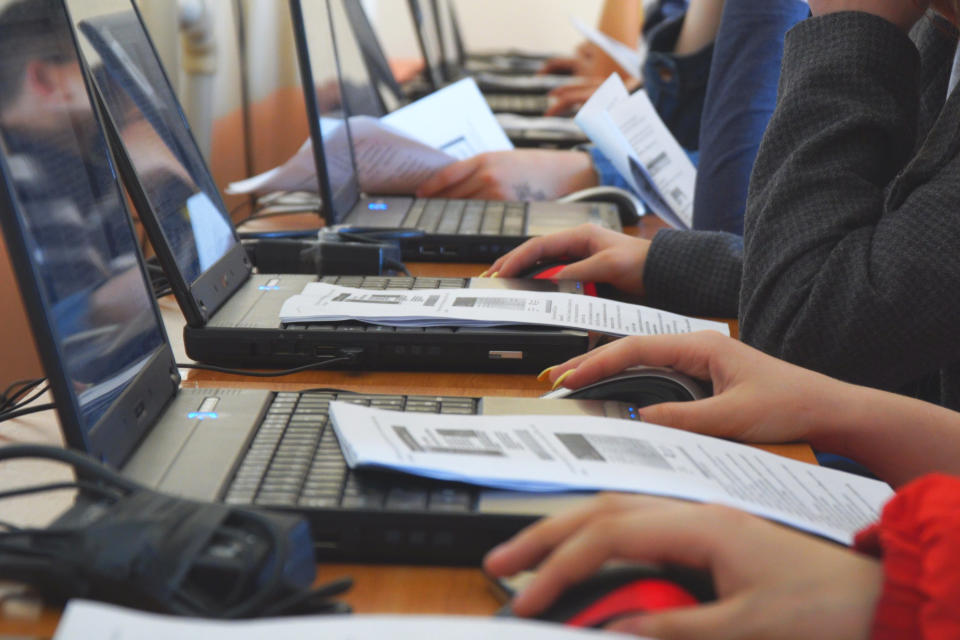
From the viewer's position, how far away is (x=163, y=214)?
0.89m

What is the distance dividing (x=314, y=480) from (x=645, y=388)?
0.89ft

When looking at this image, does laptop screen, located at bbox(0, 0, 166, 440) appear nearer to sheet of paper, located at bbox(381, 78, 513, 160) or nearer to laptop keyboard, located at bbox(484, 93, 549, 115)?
sheet of paper, located at bbox(381, 78, 513, 160)

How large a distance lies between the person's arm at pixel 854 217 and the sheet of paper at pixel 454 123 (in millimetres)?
860

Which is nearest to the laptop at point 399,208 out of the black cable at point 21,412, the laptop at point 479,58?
the black cable at point 21,412

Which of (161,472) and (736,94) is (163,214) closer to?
(161,472)

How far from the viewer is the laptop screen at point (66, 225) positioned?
1.80 feet

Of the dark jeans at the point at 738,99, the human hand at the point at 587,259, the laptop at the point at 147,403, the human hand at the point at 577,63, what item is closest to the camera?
the laptop at the point at 147,403

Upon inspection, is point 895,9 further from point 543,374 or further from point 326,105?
point 326,105

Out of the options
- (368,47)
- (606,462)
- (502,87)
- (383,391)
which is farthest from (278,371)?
(502,87)

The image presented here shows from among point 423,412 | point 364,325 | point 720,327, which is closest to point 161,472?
point 423,412

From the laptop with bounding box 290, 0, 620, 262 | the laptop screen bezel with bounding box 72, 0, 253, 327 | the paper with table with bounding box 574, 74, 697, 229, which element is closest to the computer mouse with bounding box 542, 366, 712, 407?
the laptop screen bezel with bounding box 72, 0, 253, 327

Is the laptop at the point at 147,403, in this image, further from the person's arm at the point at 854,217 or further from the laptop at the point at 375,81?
the laptop at the point at 375,81

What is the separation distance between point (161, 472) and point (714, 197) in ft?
3.43

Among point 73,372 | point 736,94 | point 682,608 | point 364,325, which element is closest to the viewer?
point 682,608
